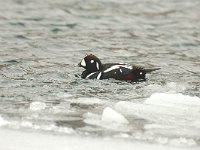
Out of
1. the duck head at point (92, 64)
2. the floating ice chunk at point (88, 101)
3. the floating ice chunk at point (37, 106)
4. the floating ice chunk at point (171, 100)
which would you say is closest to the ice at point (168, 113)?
the floating ice chunk at point (171, 100)

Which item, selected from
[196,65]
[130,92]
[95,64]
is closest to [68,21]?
[196,65]

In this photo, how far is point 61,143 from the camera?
18.9 feet

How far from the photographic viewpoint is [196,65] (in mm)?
11039

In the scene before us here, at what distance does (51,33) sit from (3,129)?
7866mm

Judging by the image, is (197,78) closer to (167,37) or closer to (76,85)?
(76,85)

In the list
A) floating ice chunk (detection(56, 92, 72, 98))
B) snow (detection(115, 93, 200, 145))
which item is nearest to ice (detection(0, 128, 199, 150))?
snow (detection(115, 93, 200, 145))

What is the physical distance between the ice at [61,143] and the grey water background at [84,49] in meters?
0.27

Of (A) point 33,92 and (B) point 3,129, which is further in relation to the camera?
(A) point 33,92

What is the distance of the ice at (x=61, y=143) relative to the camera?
5656 millimetres

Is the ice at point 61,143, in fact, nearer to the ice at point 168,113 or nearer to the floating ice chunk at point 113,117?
the ice at point 168,113

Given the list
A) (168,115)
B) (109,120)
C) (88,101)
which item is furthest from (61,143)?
(88,101)

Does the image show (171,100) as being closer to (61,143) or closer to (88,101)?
(88,101)

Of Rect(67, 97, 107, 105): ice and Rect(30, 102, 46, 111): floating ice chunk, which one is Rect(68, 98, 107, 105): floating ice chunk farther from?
Rect(30, 102, 46, 111): floating ice chunk

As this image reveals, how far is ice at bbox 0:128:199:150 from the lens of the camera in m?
5.66
